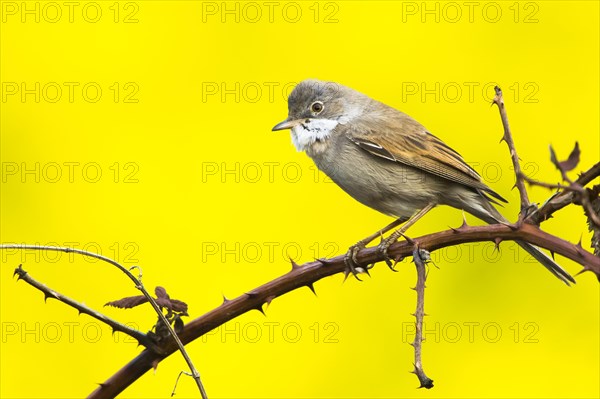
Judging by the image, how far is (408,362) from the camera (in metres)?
4.18

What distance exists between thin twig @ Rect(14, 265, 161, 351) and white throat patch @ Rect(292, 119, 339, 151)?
214cm

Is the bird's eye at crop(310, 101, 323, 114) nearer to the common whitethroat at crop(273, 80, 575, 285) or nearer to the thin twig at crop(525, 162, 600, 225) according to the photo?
the common whitethroat at crop(273, 80, 575, 285)

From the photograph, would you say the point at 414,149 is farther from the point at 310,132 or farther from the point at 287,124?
the point at 287,124

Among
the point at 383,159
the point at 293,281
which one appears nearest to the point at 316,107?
the point at 383,159

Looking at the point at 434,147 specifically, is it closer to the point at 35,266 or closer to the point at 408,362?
the point at 408,362

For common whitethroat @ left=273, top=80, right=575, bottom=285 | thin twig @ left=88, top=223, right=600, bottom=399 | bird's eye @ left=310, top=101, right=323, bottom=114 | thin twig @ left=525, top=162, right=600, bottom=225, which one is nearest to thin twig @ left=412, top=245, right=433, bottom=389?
thin twig @ left=88, top=223, right=600, bottom=399

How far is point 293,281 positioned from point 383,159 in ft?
6.57

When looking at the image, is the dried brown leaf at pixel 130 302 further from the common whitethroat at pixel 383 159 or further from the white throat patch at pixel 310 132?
the white throat patch at pixel 310 132

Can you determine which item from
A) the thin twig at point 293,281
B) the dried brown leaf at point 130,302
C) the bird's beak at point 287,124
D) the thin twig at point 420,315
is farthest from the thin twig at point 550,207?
the bird's beak at point 287,124

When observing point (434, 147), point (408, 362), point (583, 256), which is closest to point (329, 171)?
point (434, 147)

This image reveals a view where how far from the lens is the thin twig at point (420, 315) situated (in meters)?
1.43

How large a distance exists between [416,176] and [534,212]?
1965mm

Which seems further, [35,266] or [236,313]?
[35,266]

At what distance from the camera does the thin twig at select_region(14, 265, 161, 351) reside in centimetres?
160
